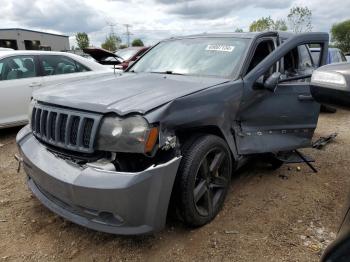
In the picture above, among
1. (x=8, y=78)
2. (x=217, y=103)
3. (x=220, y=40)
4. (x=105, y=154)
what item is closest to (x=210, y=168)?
(x=217, y=103)

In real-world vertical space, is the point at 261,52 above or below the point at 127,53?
above

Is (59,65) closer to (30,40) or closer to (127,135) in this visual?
(127,135)

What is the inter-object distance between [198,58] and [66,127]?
176 cm

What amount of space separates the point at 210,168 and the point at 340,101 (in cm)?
170

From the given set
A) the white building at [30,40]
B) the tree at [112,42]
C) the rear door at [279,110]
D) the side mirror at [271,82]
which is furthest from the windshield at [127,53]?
the tree at [112,42]

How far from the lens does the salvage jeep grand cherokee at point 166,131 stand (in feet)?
7.63

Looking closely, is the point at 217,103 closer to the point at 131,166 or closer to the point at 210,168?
the point at 210,168

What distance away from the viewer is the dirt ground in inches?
106

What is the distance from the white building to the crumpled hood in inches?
1386

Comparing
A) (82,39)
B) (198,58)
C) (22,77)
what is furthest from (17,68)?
(82,39)

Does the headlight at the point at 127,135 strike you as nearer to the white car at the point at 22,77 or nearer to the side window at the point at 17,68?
the white car at the point at 22,77

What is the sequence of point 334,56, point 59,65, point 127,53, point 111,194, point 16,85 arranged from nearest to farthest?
point 111,194
point 16,85
point 59,65
point 334,56
point 127,53

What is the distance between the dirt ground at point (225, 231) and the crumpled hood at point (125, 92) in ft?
3.86

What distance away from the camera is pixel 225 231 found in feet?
9.77
